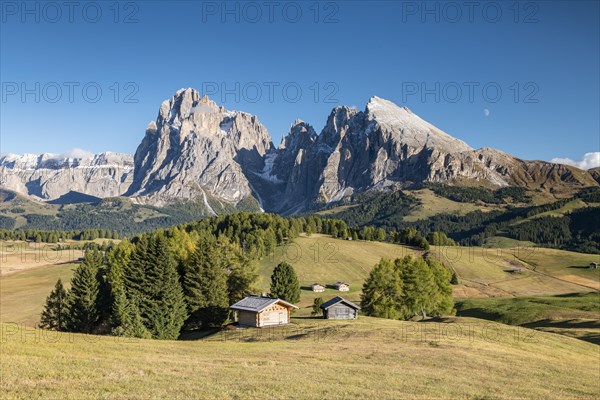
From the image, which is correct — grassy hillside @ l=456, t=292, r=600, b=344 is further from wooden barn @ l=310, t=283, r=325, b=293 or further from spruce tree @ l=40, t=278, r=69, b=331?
spruce tree @ l=40, t=278, r=69, b=331

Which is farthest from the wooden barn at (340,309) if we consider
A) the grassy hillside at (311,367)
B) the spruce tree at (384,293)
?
the grassy hillside at (311,367)

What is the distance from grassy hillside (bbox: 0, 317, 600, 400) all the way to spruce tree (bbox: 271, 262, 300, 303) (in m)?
32.2

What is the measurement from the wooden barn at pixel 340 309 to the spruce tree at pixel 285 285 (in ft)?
41.8

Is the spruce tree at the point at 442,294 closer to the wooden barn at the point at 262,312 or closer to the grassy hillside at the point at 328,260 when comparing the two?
the grassy hillside at the point at 328,260

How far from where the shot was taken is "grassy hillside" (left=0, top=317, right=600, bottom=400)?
24.9m

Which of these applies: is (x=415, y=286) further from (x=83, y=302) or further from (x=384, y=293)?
(x=83, y=302)

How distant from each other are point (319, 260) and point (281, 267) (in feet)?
212

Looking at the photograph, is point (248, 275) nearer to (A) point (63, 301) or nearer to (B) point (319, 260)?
(A) point (63, 301)

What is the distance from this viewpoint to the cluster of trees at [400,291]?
3305 inches

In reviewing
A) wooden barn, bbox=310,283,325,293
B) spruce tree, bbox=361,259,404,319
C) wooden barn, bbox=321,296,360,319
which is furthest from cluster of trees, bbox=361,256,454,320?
wooden barn, bbox=310,283,325,293

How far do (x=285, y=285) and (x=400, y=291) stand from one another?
73.4 feet

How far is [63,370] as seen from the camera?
28172mm

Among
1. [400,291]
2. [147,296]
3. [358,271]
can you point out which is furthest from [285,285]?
[358,271]

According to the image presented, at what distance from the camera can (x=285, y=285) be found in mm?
89875
